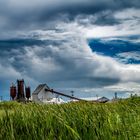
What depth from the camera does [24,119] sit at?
9.73 metres

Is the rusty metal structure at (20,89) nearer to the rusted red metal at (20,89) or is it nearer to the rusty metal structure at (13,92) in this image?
the rusted red metal at (20,89)

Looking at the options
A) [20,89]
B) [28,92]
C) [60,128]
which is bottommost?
[60,128]

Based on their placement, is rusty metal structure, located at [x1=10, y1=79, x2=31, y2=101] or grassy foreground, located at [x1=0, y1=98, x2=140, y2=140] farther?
rusty metal structure, located at [x1=10, y1=79, x2=31, y2=101]

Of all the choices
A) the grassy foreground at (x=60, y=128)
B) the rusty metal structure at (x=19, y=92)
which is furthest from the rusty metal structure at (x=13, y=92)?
the grassy foreground at (x=60, y=128)

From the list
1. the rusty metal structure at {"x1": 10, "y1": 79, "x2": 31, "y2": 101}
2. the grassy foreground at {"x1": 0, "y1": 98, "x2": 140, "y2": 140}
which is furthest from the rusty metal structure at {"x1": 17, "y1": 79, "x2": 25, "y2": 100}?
the grassy foreground at {"x1": 0, "y1": 98, "x2": 140, "y2": 140}

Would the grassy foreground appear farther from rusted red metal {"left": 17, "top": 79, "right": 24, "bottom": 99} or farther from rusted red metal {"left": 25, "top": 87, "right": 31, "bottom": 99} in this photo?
rusted red metal {"left": 25, "top": 87, "right": 31, "bottom": 99}

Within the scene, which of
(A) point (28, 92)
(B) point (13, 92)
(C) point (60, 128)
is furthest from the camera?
(A) point (28, 92)

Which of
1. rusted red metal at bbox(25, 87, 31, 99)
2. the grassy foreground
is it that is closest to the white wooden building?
rusted red metal at bbox(25, 87, 31, 99)

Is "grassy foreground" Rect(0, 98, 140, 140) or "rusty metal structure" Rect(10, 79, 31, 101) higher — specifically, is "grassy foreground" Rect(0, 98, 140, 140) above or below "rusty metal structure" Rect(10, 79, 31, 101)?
below

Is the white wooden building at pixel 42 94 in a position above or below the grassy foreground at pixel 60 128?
above

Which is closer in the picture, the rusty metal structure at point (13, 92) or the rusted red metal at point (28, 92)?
the rusty metal structure at point (13, 92)

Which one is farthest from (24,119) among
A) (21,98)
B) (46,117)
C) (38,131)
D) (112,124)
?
(21,98)

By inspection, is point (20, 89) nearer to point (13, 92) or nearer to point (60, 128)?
point (13, 92)

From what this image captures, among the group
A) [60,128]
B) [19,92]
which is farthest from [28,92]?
[60,128]
